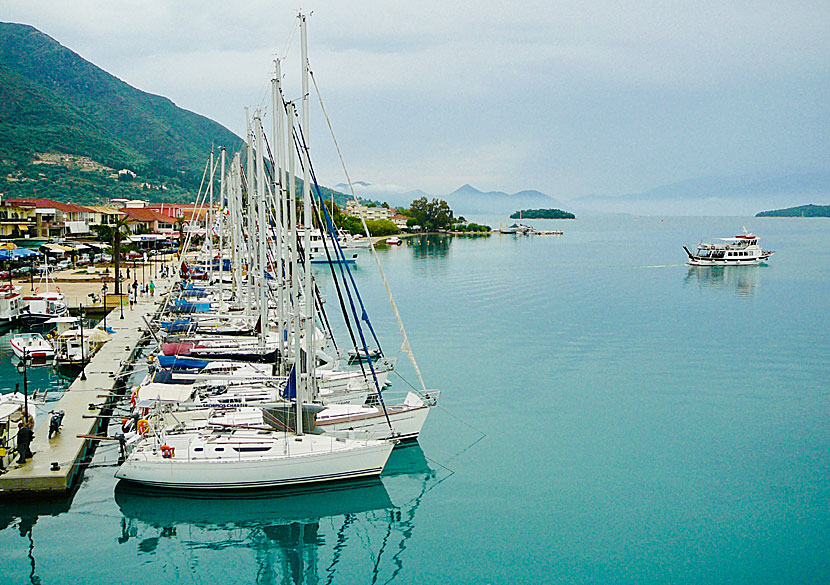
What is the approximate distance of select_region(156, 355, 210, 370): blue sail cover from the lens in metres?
25.7

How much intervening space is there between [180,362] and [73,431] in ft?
20.9

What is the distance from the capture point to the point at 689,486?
19328 mm

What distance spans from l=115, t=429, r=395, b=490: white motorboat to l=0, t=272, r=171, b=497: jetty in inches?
57.4

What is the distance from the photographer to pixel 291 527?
16797mm

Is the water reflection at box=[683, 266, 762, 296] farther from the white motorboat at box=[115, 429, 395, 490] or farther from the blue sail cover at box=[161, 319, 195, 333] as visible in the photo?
the white motorboat at box=[115, 429, 395, 490]

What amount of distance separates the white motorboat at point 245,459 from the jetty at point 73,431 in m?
1.46

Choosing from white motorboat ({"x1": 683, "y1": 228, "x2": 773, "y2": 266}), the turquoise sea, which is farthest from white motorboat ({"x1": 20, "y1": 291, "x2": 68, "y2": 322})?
white motorboat ({"x1": 683, "y1": 228, "x2": 773, "y2": 266})

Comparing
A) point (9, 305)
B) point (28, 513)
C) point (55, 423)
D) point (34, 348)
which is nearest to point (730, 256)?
point (9, 305)

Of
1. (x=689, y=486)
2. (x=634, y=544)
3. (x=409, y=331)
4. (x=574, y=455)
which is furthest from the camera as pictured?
(x=409, y=331)

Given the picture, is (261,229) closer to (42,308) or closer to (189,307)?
(189,307)

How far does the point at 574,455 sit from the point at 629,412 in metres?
5.22

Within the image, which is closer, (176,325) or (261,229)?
(261,229)

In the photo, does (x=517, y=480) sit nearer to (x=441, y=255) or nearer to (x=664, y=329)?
(x=664, y=329)

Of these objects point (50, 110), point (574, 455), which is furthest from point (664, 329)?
point (50, 110)
